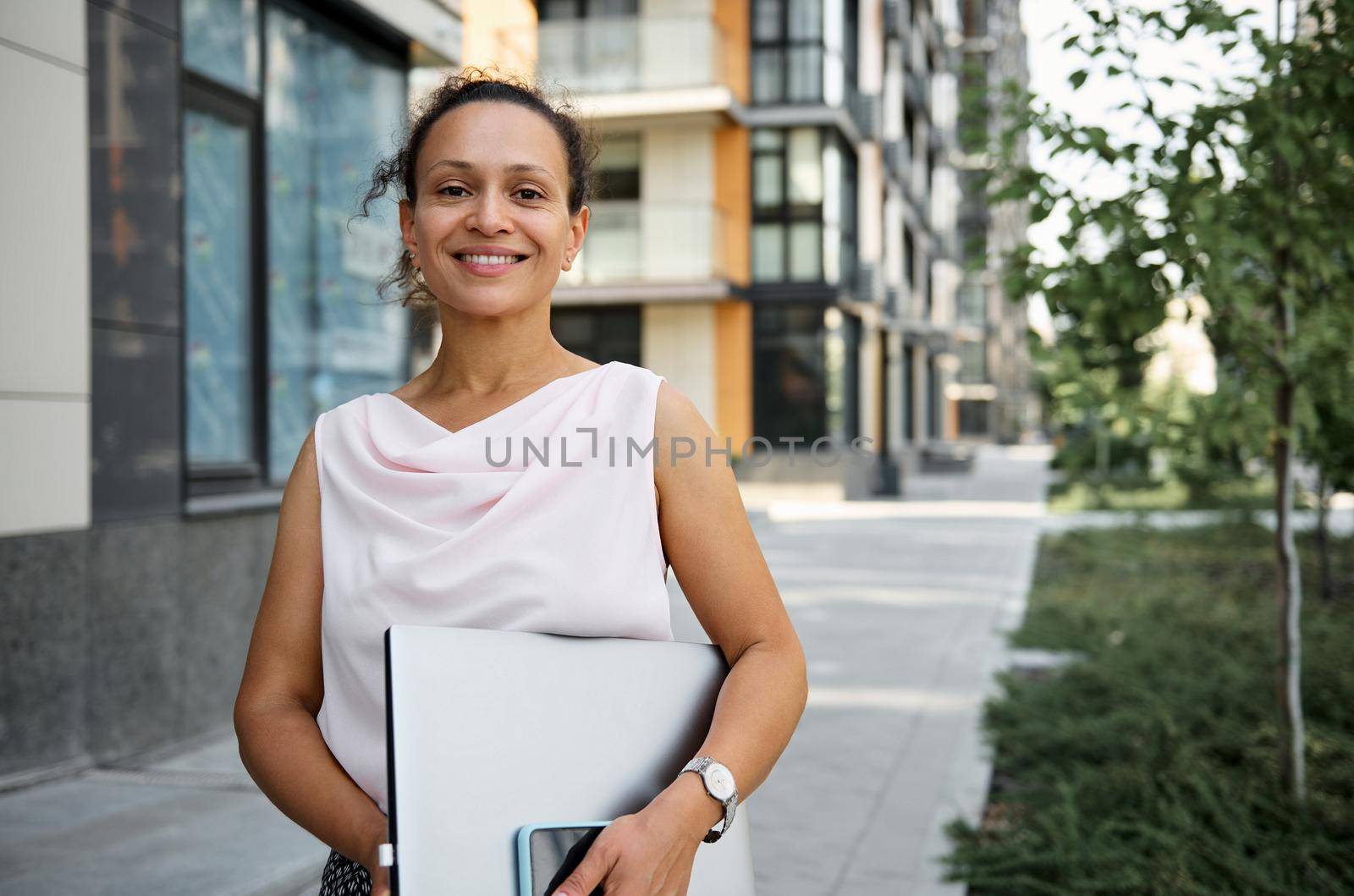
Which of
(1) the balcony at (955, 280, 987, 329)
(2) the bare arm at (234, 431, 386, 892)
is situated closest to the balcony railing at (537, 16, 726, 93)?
(2) the bare arm at (234, 431, 386, 892)

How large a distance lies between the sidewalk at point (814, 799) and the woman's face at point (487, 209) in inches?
28.2

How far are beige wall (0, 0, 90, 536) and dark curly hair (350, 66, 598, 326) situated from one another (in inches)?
139

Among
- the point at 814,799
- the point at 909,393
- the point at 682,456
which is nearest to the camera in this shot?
the point at 682,456

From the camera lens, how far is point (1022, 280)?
15.0 feet

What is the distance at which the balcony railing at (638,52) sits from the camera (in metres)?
22.7

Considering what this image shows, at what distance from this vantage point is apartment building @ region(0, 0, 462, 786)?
5.01m

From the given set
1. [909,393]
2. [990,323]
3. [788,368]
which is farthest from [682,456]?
[990,323]

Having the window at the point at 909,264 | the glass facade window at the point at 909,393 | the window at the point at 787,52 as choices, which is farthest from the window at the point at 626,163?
the glass facade window at the point at 909,393

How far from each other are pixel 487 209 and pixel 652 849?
827 mm

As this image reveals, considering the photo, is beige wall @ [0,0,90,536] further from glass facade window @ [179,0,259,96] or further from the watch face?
the watch face

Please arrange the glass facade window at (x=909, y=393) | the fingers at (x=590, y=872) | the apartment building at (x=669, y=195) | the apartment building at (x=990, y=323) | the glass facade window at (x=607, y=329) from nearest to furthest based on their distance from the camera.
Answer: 1. the fingers at (x=590, y=872)
2. the apartment building at (x=669, y=195)
3. the glass facade window at (x=607, y=329)
4. the glass facade window at (x=909, y=393)
5. the apartment building at (x=990, y=323)

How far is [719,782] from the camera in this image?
4.93ft

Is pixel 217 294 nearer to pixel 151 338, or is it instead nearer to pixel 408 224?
pixel 151 338

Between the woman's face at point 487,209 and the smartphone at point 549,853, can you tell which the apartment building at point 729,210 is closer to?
the woman's face at point 487,209
